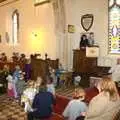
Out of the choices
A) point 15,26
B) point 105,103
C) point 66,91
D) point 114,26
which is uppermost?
point 15,26

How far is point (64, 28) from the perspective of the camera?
1201 centimetres

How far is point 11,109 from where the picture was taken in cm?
809

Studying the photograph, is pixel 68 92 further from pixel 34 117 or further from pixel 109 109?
pixel 109 109

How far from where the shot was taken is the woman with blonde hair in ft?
11.8

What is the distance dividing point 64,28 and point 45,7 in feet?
6.43

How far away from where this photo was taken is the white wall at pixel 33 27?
43.2 ft

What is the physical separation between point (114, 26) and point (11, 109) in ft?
16.7

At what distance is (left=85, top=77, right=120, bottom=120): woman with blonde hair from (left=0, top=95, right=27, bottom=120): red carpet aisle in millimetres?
3752

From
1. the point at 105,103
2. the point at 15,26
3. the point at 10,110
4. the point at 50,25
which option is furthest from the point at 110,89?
the point at 15,26

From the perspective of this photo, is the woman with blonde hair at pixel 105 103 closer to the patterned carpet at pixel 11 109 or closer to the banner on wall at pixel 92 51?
the patterned carpet at pixel 11 109

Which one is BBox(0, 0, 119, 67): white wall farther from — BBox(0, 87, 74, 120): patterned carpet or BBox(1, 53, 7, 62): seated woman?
BBox(0, 87, 74, 120): patterned carpet

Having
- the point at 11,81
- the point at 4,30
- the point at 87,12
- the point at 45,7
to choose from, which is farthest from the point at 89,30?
the point at 4,30

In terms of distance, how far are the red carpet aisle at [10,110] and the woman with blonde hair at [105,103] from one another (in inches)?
148

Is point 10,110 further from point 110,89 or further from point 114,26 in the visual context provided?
point 114,26
